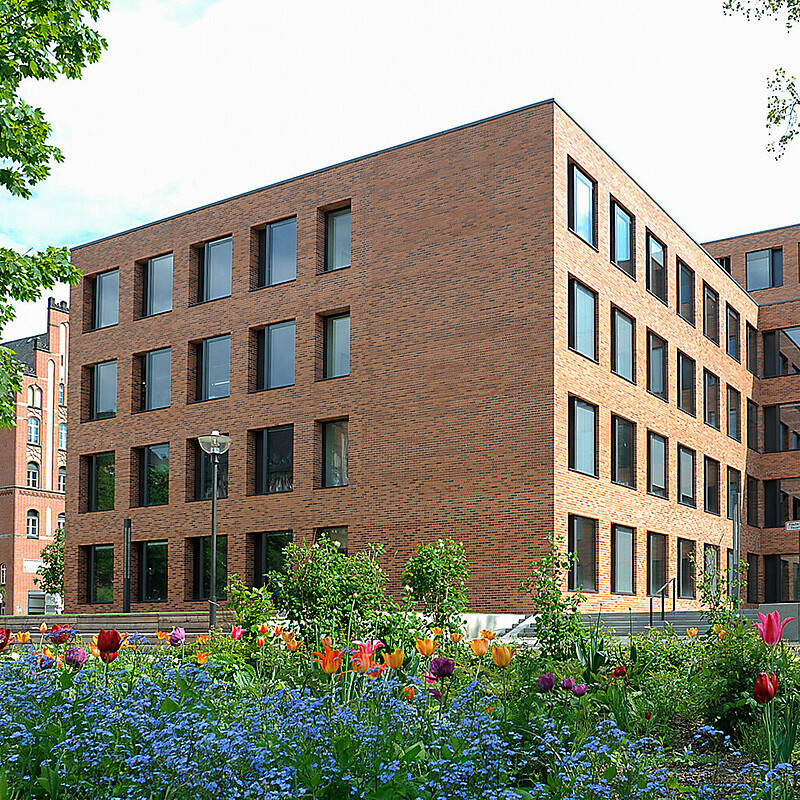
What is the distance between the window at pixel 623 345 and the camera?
33062mm

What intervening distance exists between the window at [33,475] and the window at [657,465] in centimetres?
5229

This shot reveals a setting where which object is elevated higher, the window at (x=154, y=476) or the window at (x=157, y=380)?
the window at (x=157, y=380)

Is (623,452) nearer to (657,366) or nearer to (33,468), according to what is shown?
(657,366)

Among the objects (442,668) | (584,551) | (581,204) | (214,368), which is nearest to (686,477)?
(584,551)

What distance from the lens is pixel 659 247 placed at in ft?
122

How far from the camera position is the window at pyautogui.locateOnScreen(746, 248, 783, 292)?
54.6 metres

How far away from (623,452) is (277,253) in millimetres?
13064

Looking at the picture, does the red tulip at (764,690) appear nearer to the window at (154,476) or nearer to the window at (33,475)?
the window at (154,476)

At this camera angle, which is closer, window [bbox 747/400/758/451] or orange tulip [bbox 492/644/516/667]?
orange tulip [bbox 492/644/516/667]

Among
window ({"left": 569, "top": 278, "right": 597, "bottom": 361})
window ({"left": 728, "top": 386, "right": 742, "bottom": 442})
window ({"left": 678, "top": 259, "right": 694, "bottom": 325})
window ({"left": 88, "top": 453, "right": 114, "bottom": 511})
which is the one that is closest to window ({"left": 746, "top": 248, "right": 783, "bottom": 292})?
window ({"left": 728, "top": 386, "right": 742, "bottom": 442})

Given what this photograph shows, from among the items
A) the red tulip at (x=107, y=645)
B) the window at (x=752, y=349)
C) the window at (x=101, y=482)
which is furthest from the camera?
the window at (x=752, y=349)

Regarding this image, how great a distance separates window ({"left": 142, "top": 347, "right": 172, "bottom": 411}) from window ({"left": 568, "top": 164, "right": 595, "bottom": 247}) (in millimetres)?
15360

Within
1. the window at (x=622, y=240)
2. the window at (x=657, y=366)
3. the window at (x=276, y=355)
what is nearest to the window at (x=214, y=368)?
the window at (x=276, y=355)

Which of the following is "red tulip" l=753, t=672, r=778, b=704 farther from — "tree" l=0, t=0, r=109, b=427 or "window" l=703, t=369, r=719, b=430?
"window" l=703, t=369, r=719, b=430
